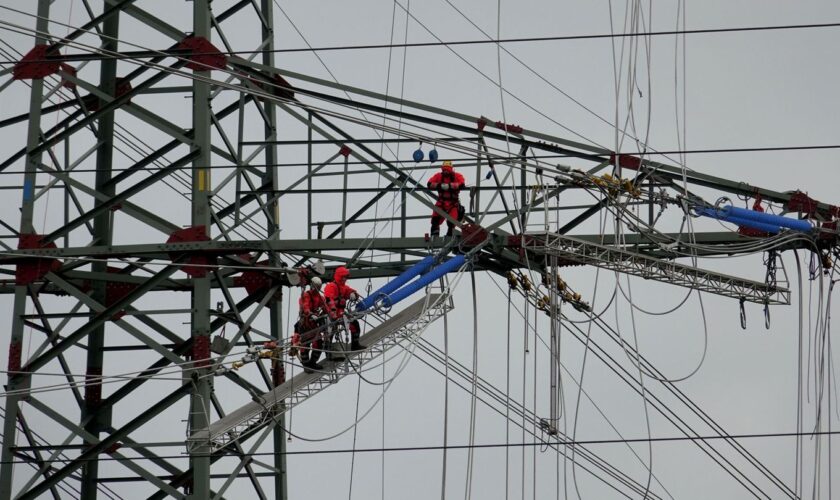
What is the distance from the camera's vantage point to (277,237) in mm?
41000

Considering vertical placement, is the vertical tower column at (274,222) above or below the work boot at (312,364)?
above

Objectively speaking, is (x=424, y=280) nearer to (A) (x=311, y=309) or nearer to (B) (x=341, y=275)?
(B) (x=341, y=275)

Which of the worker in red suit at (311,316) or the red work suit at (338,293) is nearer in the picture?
the red work suit at (338,293)

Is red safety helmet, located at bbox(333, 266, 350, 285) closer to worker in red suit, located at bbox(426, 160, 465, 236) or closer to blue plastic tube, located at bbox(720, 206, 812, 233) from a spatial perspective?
worker in red suit, located at bbox(426, 160, 465, 236)

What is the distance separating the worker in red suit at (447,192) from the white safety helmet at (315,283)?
1986 millimetres

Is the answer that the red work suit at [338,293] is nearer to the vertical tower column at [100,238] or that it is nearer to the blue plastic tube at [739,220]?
the vertical tower column at [100,238]

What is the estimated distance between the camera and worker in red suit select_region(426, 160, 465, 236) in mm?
38875

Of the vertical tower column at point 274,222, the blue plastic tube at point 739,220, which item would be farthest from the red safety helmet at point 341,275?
the blue plastic tube at point 739,220

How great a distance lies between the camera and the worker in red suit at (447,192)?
3888 centimetres

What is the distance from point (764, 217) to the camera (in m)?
38.2

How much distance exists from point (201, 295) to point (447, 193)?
427 cm

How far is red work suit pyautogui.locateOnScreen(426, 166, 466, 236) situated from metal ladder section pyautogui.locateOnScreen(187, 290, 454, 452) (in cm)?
114

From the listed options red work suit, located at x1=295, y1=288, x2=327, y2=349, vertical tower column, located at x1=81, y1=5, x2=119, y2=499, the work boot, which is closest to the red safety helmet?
red work suit, located at x1=295, y1=288, x2=327, y2=349

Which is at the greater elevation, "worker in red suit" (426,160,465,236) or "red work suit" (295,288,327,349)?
"worker in red suit" (426,160,465,236)
